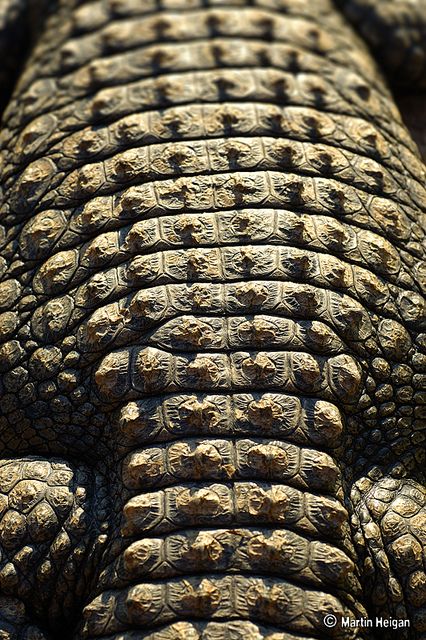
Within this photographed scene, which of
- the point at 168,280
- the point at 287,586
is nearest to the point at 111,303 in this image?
the point at 168,280

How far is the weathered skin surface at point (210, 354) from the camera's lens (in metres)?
2.73

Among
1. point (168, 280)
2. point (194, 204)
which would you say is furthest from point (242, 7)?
point (168, 280)

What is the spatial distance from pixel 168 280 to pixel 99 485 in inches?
27.3

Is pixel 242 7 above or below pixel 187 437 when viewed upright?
above

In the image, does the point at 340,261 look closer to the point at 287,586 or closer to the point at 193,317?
the point at 193,317

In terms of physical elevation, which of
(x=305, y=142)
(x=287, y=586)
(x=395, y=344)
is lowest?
(x=287, y=586)

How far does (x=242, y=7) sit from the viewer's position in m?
3.90

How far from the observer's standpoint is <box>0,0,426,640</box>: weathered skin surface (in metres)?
2.73

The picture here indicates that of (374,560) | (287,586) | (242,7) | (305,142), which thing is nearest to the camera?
(287,586)

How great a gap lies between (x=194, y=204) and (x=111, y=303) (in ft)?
1.45

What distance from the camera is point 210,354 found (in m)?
2.92

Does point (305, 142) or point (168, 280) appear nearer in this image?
point (168, 280)

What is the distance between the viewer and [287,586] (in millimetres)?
2666

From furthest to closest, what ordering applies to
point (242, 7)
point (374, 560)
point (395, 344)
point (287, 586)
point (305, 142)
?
point (242, 7)
point (305, 142)
point (395, 344)
point (374, 560)
point (287, 586)
